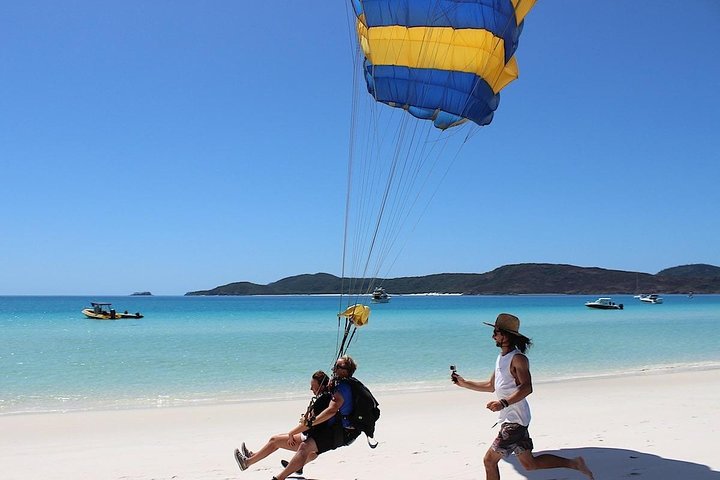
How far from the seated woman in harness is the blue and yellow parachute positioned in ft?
12.9

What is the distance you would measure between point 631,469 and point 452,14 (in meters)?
4.71

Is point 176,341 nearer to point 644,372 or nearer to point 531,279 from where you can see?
point 644,372

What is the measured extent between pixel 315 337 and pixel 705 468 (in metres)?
24.2

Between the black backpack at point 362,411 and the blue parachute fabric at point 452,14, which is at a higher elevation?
the blue parachute fabric at point 452,14

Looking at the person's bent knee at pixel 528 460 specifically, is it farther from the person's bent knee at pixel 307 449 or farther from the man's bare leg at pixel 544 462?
the person's bent knee at pixel 307 449

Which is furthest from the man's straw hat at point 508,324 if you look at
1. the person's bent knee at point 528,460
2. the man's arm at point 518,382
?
the person's bent knee at point 528,460

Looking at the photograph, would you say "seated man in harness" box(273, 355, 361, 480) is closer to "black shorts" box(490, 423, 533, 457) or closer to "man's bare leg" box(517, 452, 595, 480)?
"black shorts" box(490, 423, 533, 457)

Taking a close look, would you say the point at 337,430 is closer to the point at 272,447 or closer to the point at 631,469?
the point at 272,447

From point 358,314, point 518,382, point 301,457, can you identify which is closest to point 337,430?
point 301,457

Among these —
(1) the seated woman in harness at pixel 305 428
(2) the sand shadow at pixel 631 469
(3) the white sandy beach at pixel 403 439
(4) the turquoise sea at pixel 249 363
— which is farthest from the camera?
(4) the turquoise sea at pixel 249 363

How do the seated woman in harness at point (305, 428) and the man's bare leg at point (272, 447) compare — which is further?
the man's bare leg at point (272, 447)

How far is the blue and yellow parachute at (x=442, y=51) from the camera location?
22.0 feet

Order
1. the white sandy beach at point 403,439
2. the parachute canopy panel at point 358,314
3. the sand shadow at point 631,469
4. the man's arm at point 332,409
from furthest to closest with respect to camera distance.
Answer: the parachute canopy panel at point 358,314, the white sandy beach at point 403,439, the sand shadow at point 631,469, the man's arm at point 332,409

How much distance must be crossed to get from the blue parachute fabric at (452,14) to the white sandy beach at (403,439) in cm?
430
